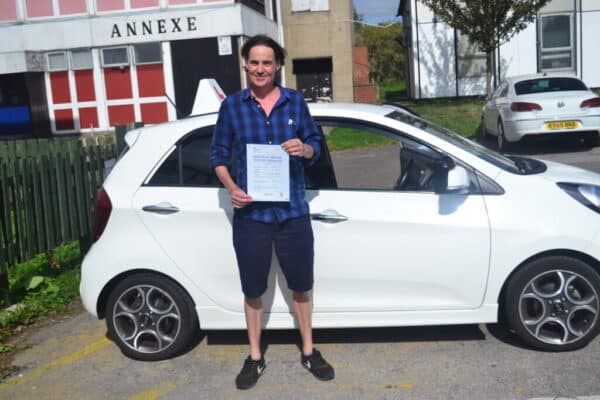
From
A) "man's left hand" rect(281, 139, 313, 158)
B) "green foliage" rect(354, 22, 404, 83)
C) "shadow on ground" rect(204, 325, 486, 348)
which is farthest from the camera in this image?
"green foliage" rect(354, 22, 404, 83)

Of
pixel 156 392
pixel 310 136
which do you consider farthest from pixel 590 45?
pixel 156 392

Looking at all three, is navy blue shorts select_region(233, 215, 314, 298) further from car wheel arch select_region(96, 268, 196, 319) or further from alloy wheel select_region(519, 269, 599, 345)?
alloy wheel select_region(519, 269, 599, 345)

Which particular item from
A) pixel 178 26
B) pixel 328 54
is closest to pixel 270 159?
pixel 178 26

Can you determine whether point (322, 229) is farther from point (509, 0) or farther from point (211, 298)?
point (509, 0)

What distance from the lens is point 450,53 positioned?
27906mm

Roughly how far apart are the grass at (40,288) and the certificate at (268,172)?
2.59 meters

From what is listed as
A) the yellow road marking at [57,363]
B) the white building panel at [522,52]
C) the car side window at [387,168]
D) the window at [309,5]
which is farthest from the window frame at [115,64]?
the car side window at [387,168]

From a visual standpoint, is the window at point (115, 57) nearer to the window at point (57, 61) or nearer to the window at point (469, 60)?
the window at point (57, 61)

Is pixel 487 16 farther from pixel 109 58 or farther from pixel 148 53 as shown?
pixel 109 58

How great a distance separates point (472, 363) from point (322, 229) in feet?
4.13

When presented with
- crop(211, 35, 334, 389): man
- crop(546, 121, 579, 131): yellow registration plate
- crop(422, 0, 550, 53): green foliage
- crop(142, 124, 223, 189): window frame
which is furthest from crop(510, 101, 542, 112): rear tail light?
crop(211, 35, 334, 389): man

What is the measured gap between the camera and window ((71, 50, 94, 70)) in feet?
74.4

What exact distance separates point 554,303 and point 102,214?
296 cm

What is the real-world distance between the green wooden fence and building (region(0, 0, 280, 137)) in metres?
14.0
